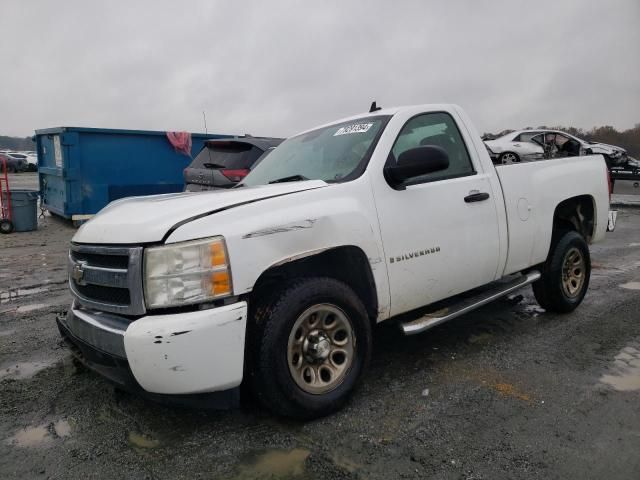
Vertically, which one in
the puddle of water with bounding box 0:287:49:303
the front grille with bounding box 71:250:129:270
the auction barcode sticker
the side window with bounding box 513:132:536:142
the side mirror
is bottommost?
the puddle of water with bounding box 0:287:49:303

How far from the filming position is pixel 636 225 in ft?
36.2

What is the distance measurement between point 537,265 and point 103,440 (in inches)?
147

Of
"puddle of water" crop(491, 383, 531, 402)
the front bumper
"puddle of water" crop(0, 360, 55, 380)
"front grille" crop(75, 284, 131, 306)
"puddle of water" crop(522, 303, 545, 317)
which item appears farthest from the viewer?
"puddle of water" crop(522, 303, 545, 317)

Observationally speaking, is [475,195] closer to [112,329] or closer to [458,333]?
[458,333]

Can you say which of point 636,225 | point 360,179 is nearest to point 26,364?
point 360,179

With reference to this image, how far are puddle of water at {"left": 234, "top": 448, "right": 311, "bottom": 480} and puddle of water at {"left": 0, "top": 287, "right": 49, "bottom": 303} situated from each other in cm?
414

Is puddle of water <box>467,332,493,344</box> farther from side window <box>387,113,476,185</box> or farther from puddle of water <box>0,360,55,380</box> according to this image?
puddle of water <box>0,360,55,380</box>

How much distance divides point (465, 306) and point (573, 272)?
1787 mm

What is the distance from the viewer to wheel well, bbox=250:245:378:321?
2.71m

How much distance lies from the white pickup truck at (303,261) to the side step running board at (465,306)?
17 mm

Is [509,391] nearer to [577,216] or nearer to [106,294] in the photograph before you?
[106,294]

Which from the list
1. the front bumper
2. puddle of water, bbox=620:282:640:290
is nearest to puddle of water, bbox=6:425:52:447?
the front bumper

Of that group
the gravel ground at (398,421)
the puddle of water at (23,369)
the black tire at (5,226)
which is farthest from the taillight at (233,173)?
the black tire at (5,226)

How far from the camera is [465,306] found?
11.4 feet
